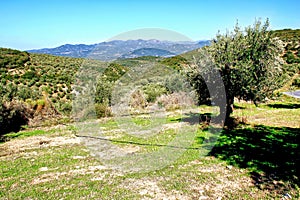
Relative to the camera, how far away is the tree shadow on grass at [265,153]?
27.6 feet

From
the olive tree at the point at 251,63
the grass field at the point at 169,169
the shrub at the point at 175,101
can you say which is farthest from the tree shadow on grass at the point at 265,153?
the shrub at the point at 175,101

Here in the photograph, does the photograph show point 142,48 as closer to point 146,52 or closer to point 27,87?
point 146,52

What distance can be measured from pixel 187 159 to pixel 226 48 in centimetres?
740

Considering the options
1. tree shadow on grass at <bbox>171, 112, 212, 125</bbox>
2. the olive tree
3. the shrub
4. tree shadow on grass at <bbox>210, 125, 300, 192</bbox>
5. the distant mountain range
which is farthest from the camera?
the shrub

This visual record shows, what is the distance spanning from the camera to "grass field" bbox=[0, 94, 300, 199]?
25.9 ft

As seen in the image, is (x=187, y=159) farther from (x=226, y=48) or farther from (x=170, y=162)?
(x=226, y=48)

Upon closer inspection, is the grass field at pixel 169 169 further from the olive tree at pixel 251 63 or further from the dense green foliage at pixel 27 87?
the dense green foliage at pixel 27 87

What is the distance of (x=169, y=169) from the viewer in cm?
965

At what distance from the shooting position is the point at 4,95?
2195 centimetres

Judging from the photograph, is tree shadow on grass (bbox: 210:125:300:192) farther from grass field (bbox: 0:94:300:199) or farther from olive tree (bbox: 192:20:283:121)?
olive tree (bbox: 192:20:283:121)

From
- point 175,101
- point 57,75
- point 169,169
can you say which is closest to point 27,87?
point 57,75

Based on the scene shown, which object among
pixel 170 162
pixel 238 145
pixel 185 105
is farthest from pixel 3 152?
pixel 185 105

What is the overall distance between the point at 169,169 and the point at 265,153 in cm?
457

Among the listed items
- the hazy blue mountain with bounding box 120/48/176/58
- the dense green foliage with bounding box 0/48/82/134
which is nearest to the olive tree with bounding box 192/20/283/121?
the hazy blue mountain with bounding box 120/48/176/58
